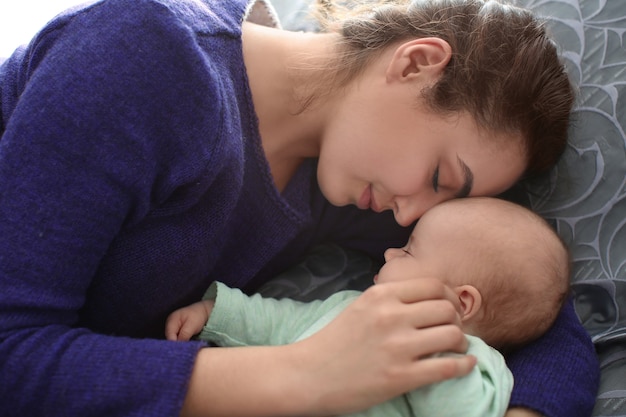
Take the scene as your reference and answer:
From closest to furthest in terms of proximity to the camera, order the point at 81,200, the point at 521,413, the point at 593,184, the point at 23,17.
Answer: the point at 81,200 < the point at 521,413 < the point at 593,184 < the point at 23,17

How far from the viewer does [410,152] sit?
39.2 inches

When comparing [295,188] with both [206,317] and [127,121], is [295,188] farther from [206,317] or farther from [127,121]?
[127,121]

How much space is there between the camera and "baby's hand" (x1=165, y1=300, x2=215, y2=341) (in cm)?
105

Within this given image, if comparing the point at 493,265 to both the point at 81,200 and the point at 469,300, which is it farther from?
the point at 81,200

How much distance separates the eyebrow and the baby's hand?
462mm

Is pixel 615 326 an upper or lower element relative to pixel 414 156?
lower

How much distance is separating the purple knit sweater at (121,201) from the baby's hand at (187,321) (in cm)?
3

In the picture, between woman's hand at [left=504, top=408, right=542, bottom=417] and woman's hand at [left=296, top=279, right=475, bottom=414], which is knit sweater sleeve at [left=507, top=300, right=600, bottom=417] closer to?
woman's hand at [left=504, top=408, right=542, bottom=417]

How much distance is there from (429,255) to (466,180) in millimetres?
133

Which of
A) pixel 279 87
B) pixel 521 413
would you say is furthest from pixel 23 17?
pixel 521 413

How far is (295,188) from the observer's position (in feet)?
3.88

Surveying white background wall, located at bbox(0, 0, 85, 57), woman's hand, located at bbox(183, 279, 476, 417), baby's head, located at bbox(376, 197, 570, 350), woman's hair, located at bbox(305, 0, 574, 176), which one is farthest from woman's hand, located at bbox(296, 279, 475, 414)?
white background wall, located at bbox(0, 0, 85, 57)

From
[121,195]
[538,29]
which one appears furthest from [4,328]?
[538,29]

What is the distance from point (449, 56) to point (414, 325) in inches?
16.5
